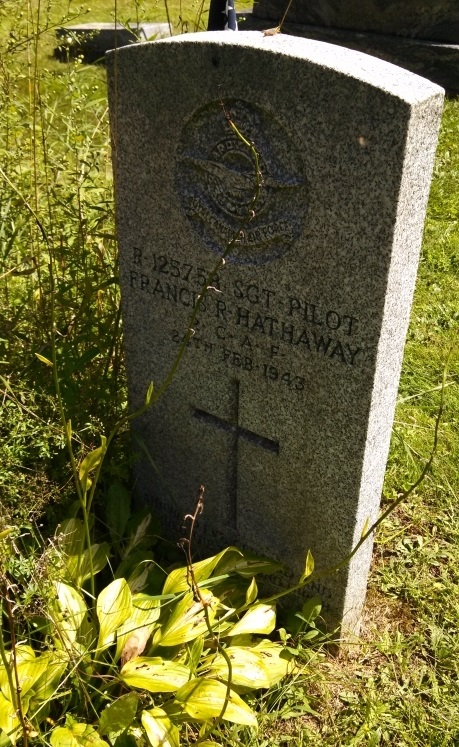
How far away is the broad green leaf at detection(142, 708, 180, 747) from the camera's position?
72.2 inches

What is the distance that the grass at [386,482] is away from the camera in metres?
2.07

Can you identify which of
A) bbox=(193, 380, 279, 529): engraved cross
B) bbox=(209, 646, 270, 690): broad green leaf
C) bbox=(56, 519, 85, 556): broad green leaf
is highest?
bbox=(193, 380, 279, 529): engraved cross

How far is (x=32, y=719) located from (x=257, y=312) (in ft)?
3.88

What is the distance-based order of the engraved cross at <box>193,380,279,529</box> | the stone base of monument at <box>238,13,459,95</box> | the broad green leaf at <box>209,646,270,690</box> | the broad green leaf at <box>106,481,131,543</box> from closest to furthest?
the broad green leaf at <box>209,646,270,690</box> < the engraved cross at <box>193,380,279,529</box> < the broad green leaf at <box>106,481,131,543</box> < the stone base of monument at <box>238,13,459,95</box>

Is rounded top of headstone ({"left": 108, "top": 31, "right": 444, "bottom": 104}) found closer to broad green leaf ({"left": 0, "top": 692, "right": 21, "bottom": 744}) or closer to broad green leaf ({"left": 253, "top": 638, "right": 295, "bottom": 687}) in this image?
broad green leaf ({"left": 253, "top": 638, "right": 295, "bottom": 687})

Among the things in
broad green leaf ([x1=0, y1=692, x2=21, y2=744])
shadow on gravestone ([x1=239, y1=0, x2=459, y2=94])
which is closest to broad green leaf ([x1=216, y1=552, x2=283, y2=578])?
broad green leaf ([x1=0, y1=692, x2=21, y2=744])

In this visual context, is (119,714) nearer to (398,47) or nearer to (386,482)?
(386,482)

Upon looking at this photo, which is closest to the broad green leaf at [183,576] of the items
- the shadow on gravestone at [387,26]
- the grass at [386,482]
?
the grass at [386,482]

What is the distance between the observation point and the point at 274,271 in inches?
74.0

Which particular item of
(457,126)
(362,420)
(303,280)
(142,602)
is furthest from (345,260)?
(457,126)

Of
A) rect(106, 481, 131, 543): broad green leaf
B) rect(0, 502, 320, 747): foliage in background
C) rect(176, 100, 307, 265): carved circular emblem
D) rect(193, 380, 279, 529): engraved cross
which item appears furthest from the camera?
rect(106, 481, 131, 543): broad green leaf

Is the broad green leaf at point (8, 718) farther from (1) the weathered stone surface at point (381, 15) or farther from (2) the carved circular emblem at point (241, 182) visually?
(1) the weathered stone surface at point (381, 15)

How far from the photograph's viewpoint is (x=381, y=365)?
1.82 meters

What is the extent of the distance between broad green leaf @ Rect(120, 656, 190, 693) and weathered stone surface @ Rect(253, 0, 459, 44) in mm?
5277
